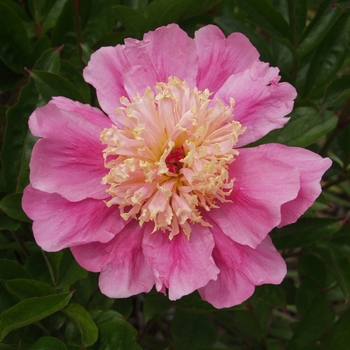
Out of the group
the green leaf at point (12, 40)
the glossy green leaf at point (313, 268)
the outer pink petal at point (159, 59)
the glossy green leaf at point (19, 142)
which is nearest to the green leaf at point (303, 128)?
the outer pink petal at point (159, 59)

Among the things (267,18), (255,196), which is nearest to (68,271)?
(255,196)

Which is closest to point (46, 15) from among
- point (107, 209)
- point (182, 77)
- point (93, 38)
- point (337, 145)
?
point (93, 38)

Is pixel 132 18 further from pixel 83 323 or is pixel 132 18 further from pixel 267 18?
pixel 83 323

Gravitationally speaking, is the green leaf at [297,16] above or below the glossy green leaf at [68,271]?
above

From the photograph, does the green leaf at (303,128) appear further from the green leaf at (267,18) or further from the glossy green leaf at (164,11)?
the glossy green leaf at (164,11)

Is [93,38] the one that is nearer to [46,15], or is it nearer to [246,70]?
[46,15]

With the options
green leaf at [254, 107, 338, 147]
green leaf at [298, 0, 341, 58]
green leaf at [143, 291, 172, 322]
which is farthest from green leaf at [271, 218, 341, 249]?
→ green leaf at [298, 0, 341, 58]
